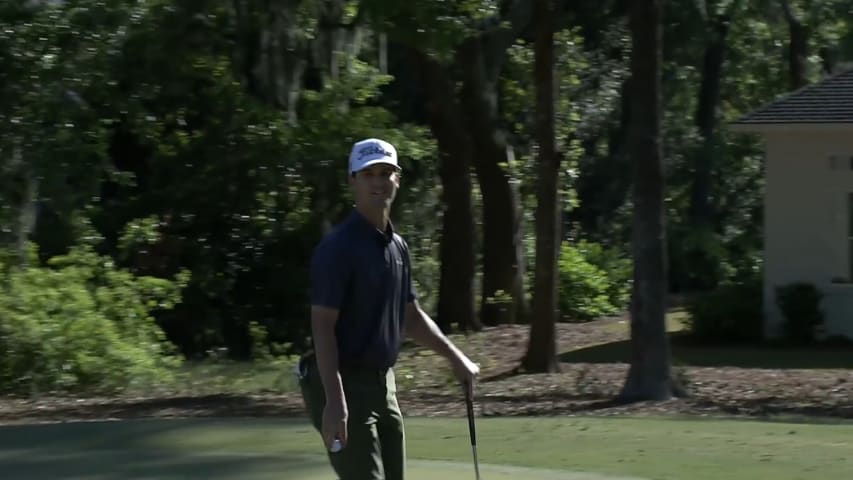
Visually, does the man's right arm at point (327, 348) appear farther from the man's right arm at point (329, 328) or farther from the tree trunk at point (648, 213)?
the tree trunk at point (648, 213)

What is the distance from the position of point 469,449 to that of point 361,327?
170 inches

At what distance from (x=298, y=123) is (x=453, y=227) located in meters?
4.04

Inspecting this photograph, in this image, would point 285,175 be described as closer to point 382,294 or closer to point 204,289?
point 204,289

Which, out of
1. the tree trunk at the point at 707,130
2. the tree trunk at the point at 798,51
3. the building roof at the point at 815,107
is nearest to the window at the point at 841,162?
the building roof at the point at 815,107

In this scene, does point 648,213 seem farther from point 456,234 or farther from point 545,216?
point 456,234

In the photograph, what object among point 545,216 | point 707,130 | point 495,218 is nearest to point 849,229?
point 495,218

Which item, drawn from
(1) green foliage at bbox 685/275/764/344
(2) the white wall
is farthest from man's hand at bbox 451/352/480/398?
(1) green foliage at bbox 685/275/764/344

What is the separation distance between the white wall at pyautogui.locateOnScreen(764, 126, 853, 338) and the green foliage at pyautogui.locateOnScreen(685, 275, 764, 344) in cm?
22

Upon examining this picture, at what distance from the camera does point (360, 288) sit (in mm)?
5914

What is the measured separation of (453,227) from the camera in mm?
22484

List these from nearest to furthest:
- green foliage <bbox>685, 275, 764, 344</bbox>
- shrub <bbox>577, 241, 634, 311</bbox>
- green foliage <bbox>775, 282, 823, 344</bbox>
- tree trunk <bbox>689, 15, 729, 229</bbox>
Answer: green foliage <bbox>775, 282, 823, 344</bbox>
green foliage <bbox>685, 275, 764, 344</bbox>
shrub <bbox>577, 241, 634, 311</bbox>
tree trunk <bbox>689, 15, 729, 229</bbox>

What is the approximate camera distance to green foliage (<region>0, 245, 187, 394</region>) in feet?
50.7

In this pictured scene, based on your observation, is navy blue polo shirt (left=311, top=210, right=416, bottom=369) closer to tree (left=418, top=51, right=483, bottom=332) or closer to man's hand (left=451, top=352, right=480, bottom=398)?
man's hand (left=451, top=352, right=480, bottom=398)

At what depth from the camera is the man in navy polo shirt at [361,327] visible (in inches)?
230
